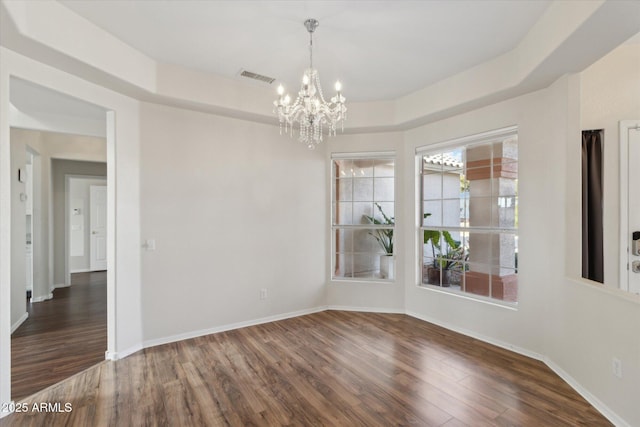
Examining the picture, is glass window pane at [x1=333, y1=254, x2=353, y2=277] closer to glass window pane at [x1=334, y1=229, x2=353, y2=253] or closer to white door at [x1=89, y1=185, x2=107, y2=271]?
glass window pane at [x1=334, y1=229, x2=353, y2=253]

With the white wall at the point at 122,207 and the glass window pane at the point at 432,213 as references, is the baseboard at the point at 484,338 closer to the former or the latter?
the glass window pane at the point at 432,213

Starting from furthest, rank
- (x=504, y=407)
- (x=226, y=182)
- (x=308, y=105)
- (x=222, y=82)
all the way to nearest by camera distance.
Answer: (x=226, y=182) < (x=222, y=82) < (x=308, y=105) < (x=504, y=407)

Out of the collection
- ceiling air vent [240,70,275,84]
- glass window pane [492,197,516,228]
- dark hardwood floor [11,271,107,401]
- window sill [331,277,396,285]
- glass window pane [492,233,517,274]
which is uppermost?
ceiling air vent [240,70,275,84]

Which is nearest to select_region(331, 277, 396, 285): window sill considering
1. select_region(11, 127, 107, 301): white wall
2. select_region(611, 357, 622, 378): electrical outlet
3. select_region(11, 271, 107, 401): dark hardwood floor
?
select_region(611, 357, 622, 378): electrical outlet

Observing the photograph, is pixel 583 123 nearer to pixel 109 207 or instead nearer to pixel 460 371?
pixel 460 371

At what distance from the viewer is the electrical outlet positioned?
211cm

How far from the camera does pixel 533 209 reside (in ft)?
10.2

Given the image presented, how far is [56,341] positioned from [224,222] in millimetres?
2225

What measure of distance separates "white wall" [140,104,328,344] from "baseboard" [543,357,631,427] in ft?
9.04

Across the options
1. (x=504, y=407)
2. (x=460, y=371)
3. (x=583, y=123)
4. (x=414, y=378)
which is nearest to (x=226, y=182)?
(x=414, y=378)

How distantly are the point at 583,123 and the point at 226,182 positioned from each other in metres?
3.72

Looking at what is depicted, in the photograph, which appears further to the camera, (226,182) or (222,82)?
(226,182)

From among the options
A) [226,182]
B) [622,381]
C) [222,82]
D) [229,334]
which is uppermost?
[222,82]

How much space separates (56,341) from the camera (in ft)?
11.6
